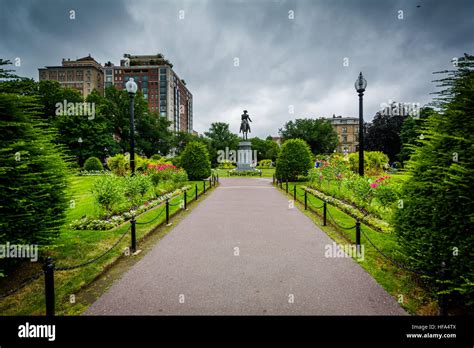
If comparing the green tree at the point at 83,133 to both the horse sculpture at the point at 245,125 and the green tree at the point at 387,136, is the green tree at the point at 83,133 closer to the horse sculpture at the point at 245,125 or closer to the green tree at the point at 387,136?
the horse sculpture at the point at 245,125

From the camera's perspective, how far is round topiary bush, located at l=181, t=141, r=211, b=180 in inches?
969

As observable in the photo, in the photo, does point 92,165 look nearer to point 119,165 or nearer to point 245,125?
point 119,165

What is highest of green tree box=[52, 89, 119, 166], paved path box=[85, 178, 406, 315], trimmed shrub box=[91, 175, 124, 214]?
green tree box=[52, 89, 119, 166]

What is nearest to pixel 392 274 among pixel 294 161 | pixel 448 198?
pixel 448 198

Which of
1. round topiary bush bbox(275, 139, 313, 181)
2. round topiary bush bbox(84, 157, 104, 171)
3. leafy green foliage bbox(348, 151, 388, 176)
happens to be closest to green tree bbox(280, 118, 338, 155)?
leafy green foliage bbox(348, 151, 388, 176)

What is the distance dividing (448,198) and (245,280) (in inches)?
131

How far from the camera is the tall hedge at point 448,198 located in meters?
3.05

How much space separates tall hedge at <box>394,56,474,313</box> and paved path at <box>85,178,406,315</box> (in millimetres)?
827

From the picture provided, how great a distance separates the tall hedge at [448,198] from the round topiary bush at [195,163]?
2164 centimetres

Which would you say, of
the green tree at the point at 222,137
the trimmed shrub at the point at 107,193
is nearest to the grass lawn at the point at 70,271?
the trimmed shrub at the point at 107,193

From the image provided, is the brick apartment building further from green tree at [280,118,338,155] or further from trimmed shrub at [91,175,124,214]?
trimmed shrub at [91,175,124,214]
